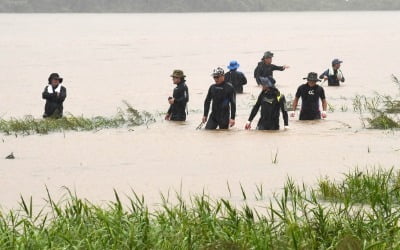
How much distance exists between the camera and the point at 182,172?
13.9 meters

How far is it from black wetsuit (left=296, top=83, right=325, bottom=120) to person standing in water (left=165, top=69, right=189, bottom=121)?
2529 mm

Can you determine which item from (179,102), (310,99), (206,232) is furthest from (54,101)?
(206,232)

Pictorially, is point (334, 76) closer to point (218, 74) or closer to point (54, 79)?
point (54, 79)

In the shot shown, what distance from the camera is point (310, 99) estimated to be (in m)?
18.7

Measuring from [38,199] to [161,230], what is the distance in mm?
4344

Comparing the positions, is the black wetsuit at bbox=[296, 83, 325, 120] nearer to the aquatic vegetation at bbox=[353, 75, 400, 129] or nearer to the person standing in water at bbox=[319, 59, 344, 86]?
the aquatic vegetation at bbox=[353, 75, 400, 129]

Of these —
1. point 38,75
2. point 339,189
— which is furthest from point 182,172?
point 38,75

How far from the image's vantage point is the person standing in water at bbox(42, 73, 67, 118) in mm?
19938

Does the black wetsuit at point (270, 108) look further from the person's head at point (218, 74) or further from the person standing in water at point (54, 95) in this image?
the person standing in water at point (54, 95)

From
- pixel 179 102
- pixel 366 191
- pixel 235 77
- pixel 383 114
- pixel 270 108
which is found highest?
pixel 235 77

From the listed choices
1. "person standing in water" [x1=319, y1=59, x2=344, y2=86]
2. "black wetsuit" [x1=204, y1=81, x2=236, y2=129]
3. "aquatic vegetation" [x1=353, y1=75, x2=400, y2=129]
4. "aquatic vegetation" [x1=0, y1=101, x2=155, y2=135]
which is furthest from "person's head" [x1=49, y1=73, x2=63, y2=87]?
"person standing in water" [x1=319, y1=59, x2=344, y2=86]

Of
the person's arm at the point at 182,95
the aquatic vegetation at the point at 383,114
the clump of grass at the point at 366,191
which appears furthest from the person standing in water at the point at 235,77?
the clump of grass at the point at 366,191

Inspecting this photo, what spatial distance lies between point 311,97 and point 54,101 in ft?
19.8

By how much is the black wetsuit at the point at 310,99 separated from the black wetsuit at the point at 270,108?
1094 mm
